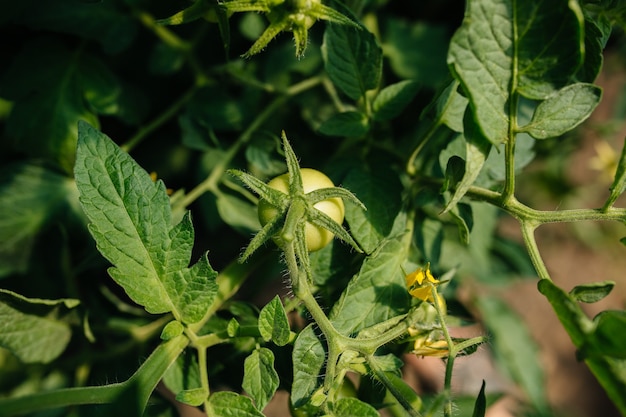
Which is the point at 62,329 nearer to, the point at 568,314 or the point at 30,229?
the point at 30,229

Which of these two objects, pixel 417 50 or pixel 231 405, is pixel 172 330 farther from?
pixel 417 50

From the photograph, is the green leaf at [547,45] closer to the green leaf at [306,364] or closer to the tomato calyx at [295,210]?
the tomato calyx at [295,210]

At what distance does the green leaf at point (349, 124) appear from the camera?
87 cm

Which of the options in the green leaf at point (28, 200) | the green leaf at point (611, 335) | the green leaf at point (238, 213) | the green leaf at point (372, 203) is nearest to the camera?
the green leaf at point (611, 335)

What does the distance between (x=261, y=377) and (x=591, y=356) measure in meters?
0.36

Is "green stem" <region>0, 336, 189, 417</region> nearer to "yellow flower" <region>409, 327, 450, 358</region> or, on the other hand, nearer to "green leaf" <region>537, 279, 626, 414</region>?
"yellow flower" <region>409, 327, 450, 358</region>

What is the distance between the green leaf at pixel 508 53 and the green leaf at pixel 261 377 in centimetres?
36

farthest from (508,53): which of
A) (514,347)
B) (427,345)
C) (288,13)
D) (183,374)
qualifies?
(514,347)

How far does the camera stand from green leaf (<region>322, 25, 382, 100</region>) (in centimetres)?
83

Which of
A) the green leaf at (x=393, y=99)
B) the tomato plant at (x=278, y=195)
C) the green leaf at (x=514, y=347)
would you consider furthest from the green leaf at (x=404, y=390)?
the green leaf at (x=514, y=347)

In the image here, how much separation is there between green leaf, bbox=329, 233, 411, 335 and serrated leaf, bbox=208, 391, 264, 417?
0.46 ft

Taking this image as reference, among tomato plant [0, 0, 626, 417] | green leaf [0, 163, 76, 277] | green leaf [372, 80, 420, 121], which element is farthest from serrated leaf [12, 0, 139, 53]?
green leaf [372, 80, 420, 121]

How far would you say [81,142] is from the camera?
2.43ft

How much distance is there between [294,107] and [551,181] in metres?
1.05
